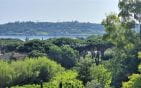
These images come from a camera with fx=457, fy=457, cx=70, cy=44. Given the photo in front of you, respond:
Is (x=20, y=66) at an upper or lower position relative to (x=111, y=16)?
lower

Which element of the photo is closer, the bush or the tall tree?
the tall tree

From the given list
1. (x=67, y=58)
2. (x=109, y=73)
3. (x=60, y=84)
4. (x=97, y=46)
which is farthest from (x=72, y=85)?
(x=97, y=46)

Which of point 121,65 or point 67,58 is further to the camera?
point 67,58

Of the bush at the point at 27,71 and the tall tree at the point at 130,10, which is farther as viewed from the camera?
the bush at the point at 27,71

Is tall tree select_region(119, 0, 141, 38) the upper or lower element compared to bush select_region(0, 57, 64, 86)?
upper

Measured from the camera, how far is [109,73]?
38125 mm

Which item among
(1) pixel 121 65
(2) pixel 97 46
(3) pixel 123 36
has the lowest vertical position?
(2) pixel 97 46

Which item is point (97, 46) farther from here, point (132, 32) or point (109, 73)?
point (132, 32)

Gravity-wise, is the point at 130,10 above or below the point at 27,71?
above

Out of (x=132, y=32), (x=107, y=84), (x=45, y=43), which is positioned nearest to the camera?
(x=132, y=32)

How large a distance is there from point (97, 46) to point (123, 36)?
68.0m

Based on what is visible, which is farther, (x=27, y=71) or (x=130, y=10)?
(x=27, y=71)

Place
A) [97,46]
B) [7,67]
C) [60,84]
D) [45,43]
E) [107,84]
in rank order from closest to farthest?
[60,84] < [107,84] < [7,67] < [45,43] < [97,46]

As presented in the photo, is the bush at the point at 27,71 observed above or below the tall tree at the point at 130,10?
below
